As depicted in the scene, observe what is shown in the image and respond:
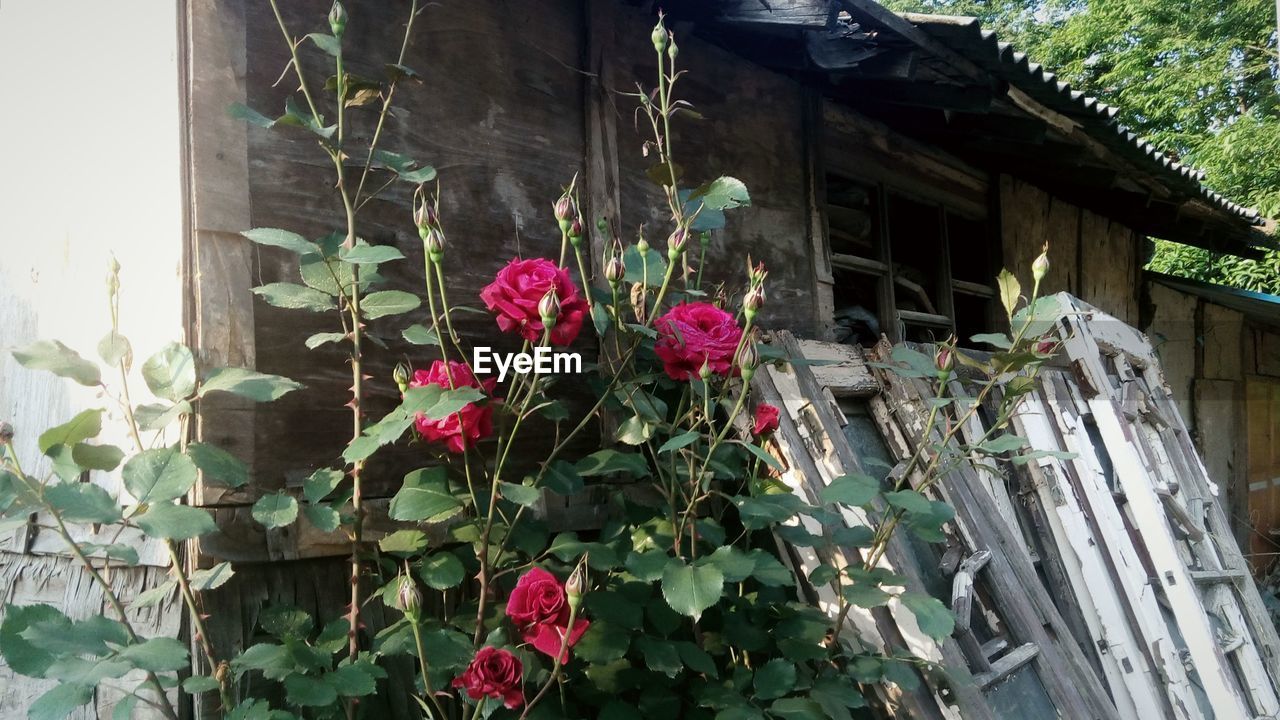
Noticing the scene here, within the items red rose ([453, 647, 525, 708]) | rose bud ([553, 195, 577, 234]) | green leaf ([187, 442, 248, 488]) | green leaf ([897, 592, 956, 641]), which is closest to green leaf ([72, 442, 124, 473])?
green leaf ([187, 442, 248, 488])

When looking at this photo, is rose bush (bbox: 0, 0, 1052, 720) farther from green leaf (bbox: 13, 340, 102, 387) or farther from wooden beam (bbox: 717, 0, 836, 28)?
wooden beam (bbox: 717, 0, 836, 28)

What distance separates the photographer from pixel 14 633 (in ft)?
4.00

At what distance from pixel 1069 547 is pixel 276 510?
265 cm

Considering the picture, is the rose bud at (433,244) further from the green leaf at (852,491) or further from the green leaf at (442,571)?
the green leaf at (852,491)

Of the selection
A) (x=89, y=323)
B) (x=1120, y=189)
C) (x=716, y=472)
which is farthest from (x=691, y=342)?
(x=1120, y=189)

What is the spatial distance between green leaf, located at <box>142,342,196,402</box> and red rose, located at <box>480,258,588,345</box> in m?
0.50

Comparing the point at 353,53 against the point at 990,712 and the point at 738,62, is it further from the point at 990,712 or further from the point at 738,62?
the point at 990,712

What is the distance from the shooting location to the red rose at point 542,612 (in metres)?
1.36

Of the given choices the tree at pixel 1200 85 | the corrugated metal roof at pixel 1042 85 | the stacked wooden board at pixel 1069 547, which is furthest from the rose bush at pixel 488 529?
the tree at pixel 1200 85

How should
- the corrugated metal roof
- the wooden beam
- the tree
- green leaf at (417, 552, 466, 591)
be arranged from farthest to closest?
the tree < the corrugated metal roof < the wooden beam < green leaf at (417, 552, 466, 591)

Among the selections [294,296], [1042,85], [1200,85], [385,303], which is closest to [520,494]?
[385,303]

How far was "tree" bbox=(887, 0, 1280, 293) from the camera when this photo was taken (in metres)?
9.83

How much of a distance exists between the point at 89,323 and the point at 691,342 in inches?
59.0

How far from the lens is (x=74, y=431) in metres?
1.32
